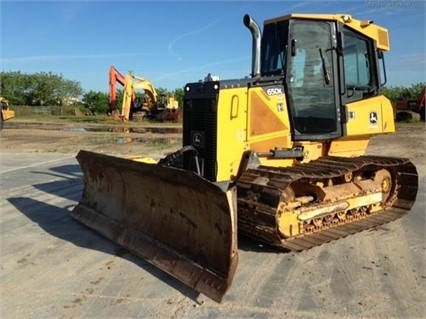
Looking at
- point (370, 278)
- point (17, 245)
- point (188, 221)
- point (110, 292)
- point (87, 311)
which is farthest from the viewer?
Answer: point (17, 245)

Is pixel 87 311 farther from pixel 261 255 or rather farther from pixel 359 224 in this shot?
pixel 359 224

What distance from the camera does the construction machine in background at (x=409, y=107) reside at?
31.2 meters

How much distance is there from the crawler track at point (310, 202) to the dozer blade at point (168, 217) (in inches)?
29.8

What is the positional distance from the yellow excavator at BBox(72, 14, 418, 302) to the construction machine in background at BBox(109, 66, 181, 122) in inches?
1043

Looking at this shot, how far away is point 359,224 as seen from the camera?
6281 millimetres

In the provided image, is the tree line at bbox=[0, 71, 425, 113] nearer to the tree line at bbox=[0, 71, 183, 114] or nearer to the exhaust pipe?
the tree line at bbox=[0, 71, 183, 114]

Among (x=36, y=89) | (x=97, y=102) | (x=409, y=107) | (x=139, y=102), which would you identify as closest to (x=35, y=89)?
(x=36, y=89)

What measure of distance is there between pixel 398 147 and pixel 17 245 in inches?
580

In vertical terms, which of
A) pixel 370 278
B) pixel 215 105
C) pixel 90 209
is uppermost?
pixel 215 105

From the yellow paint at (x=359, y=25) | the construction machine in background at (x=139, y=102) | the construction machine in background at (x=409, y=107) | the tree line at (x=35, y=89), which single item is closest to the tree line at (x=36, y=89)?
the tree line at (x=35, y=89)

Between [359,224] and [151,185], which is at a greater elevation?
[151,185]

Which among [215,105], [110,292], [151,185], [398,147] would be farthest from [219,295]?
[398,147]

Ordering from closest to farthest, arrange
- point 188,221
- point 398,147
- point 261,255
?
1. point 188,221
2. point 261,255
3. point 398,147

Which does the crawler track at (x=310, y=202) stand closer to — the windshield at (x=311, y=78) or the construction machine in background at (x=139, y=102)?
the windshield at (x=311, y=78)
